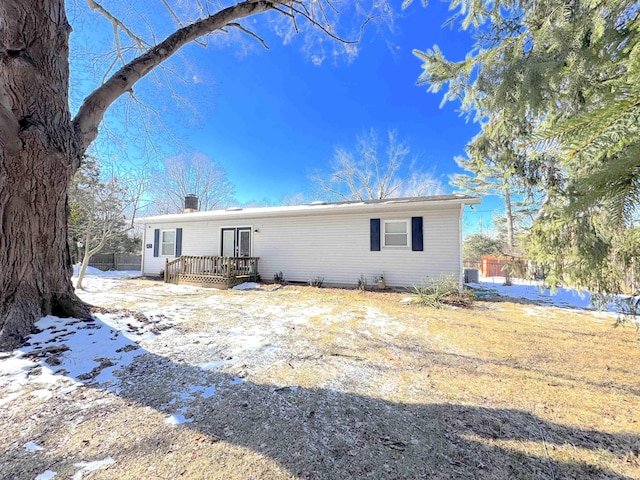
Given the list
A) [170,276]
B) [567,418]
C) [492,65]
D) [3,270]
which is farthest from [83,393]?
[170,276]

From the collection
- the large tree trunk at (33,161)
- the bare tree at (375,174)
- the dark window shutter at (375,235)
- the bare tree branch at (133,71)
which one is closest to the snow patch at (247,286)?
the dark window shutter at (375,235)

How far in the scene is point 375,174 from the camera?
2089 centimetres

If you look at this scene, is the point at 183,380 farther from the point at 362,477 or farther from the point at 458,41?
the point at 458,41

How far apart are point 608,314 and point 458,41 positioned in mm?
6546

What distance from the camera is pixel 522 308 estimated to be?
651 centimetres

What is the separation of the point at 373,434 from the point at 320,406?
1.57 ft

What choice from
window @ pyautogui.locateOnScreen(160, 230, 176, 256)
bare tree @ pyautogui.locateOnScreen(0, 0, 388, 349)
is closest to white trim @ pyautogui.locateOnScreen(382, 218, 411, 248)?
bare tree @ pyautogui.locateOnScreen(0, 0, 388, 349)

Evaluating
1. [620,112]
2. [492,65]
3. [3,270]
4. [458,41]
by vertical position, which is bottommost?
[3,270]

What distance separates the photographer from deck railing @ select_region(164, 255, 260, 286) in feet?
30.8

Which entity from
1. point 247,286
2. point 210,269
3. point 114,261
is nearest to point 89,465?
point 247,286

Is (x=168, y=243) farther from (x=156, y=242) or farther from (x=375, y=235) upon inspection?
(x=375, y=235)

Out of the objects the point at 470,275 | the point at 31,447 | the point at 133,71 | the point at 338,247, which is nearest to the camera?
the point at 31,447

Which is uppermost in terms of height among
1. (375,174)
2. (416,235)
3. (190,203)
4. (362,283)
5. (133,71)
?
(375,174)

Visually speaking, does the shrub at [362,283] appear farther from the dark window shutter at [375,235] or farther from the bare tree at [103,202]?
the bare tree at [103,202]
